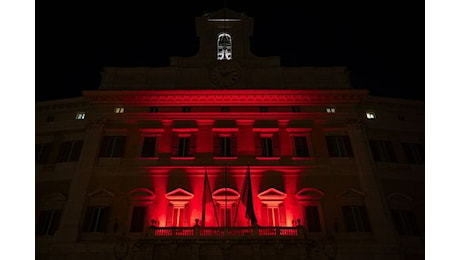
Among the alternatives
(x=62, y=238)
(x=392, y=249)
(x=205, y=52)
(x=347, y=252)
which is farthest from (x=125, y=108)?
(x=392, y=249)

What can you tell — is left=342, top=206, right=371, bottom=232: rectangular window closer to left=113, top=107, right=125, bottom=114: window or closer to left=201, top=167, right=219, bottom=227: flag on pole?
left=201, top=167, right=219, bottom=227: flag on pole

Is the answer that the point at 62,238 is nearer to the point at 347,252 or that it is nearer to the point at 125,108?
the point at 125,108

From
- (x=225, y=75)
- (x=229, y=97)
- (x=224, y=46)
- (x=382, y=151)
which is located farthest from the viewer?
(x=224, y=46)

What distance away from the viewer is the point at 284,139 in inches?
985

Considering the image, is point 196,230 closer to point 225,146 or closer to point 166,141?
point 225,146

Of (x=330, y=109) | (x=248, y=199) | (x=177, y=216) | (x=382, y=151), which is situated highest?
(x=330, y=109)

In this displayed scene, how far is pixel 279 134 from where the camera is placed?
25.2 m

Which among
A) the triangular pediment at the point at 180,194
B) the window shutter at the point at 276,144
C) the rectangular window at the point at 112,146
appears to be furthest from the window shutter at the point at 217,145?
the rectangular window at the point at 112,146

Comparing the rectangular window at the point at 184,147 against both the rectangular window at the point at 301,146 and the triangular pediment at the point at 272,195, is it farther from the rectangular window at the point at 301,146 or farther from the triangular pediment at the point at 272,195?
the rectangular window at the point at 301,146

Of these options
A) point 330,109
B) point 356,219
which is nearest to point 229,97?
point 330,109

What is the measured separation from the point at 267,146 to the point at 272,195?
3725 mm

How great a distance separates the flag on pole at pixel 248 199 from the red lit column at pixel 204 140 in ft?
10.9

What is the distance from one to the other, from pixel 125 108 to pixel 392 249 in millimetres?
18678

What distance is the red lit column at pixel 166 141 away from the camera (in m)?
24.3
